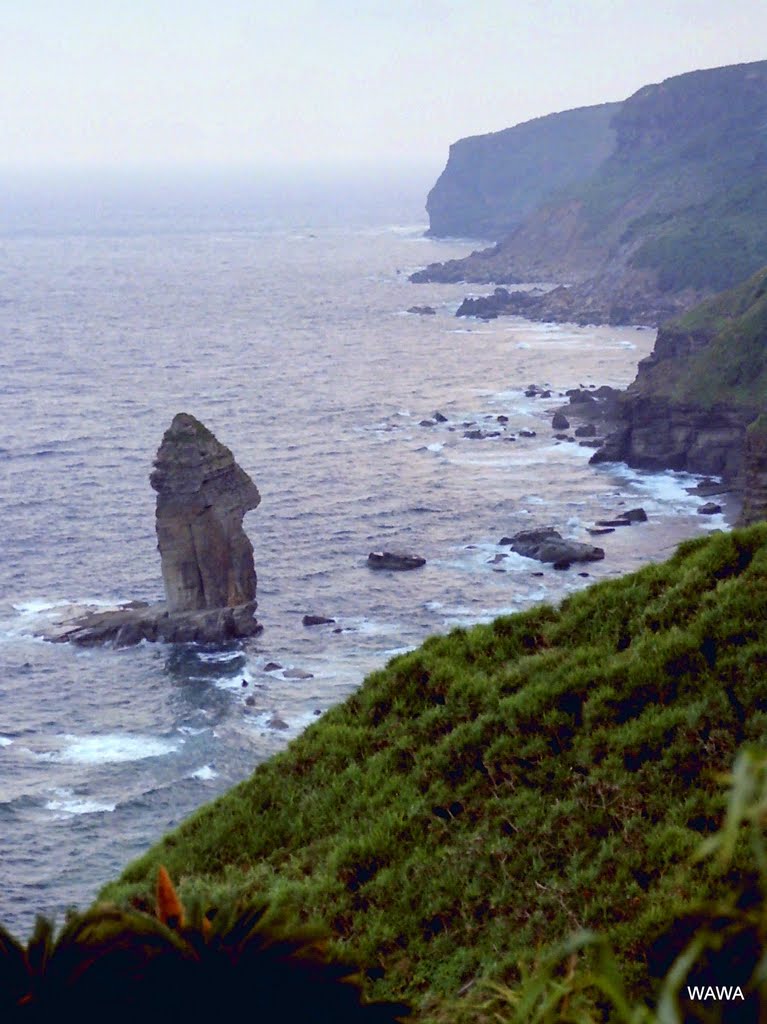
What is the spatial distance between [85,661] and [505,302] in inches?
4868

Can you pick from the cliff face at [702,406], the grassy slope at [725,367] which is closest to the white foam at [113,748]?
the cliff face at [702,406]

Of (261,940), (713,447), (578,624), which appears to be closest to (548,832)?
(578,624)

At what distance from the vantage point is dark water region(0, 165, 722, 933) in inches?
2051

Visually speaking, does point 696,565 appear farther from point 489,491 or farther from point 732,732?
point 489,491

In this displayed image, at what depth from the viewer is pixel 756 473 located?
240ft

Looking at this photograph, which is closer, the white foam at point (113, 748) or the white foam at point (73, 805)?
the white foam at point (73, 805)

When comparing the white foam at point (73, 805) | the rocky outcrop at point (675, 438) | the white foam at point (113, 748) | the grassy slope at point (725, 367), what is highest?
the grassy slope at point (725, 367)

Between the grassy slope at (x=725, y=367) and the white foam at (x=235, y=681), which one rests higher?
the grassy slope at (x=725, y=367)

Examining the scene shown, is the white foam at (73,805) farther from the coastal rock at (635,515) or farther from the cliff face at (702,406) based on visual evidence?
the cliff face at (702,406)

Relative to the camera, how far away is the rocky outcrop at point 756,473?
71750mm

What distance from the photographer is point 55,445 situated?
105m

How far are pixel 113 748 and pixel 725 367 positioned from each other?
58.9 meters

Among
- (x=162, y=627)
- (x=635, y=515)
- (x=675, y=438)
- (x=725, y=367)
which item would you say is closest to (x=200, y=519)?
(x=162, y=627)

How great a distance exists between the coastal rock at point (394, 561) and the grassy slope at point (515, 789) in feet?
187
